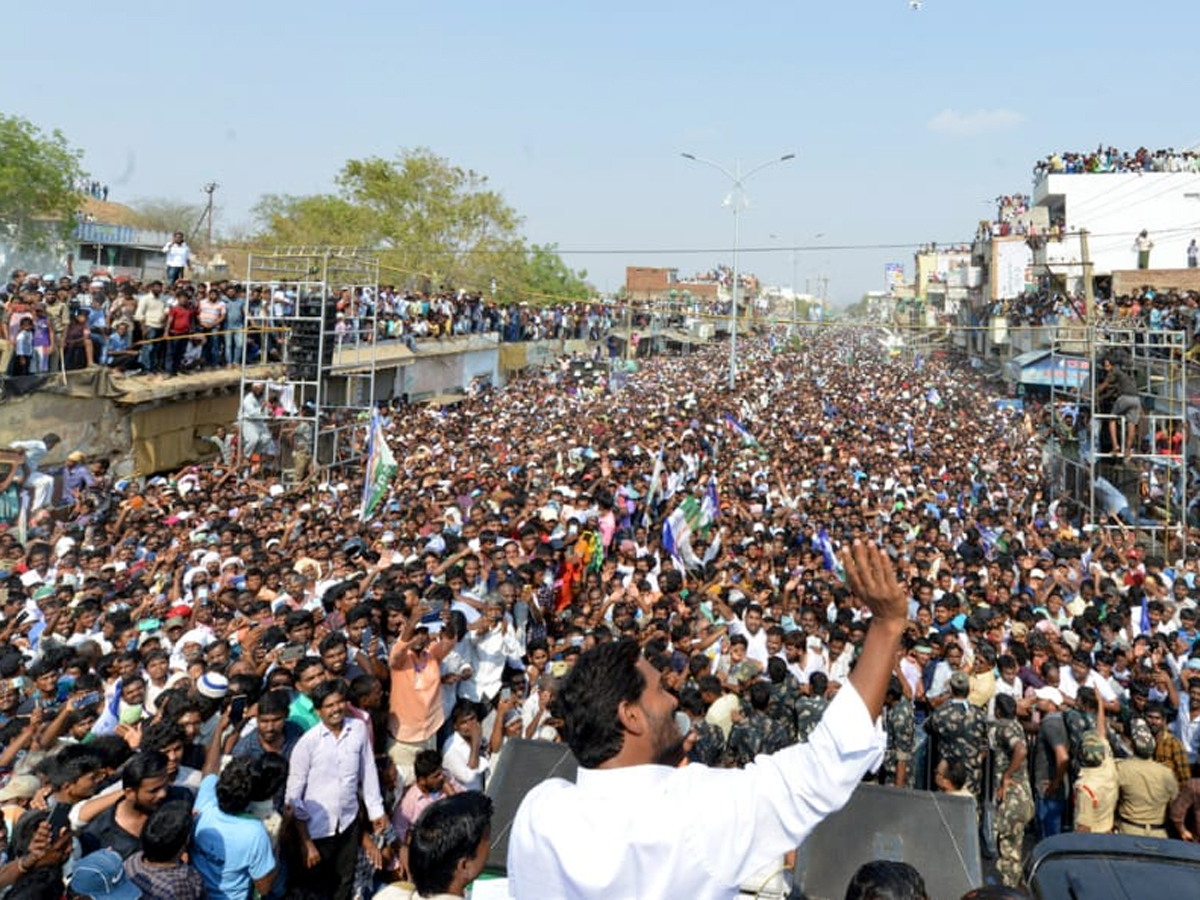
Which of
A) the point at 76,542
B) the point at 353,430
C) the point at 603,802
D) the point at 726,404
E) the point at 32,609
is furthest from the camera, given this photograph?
the point at 726,404

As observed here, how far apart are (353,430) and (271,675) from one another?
1177 centimetres

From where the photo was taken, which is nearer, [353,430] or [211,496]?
[211,496]

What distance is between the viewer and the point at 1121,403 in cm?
1459

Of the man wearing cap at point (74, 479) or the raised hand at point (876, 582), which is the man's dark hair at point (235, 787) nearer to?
the raised hand at point (876, 582)

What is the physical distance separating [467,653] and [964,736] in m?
2.95

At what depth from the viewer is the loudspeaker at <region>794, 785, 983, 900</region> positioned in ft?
12.7

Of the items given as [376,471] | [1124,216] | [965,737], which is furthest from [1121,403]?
[1124,216]

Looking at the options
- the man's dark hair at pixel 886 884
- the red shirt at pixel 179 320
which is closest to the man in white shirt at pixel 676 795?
the man's dark hair at pixel 886 884

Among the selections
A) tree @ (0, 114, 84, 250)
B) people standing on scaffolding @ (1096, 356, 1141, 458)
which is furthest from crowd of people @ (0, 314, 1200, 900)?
tree @ (0, 114, 84, 250)

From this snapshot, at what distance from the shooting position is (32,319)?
1301cm

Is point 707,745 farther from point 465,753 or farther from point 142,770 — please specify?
point 142,770

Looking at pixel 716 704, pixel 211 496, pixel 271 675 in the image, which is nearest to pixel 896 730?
pixel 716 704

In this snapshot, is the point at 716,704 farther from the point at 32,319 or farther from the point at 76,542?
the point at 32,319

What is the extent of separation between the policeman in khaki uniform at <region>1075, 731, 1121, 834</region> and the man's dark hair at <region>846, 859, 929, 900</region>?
3.73 m
